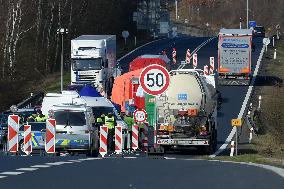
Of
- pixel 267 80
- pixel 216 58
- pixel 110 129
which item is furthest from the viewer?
pixel 216 58

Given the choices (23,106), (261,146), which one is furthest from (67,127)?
(23,106)

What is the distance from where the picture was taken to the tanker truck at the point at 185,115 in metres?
35.2

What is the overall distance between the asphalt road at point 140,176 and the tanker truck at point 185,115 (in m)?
17.0

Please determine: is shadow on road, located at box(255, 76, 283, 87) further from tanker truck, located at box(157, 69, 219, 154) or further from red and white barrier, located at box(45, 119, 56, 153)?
red and white barrier, located at box(45, 119, 56, 153)

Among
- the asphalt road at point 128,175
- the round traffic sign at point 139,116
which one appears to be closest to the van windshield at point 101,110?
the round traffic sign at point 139,116

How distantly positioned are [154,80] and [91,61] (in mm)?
38282

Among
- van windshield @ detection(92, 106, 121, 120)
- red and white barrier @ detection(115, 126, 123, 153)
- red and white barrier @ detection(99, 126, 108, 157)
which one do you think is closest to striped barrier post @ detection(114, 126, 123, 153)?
red and white barrier @ detection(115, 126, 123, 153)

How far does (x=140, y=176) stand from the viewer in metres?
15.1

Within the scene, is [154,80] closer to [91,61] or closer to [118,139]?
[118,139]

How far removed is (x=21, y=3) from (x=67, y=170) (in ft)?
199

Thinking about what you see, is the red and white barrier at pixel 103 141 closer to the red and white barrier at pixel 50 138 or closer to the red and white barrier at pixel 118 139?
the red and white barrier at pixel 118 139

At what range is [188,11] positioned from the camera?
177 m

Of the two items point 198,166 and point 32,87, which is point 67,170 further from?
point 32,87

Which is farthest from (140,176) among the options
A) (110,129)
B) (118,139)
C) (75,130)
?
(110,129)
